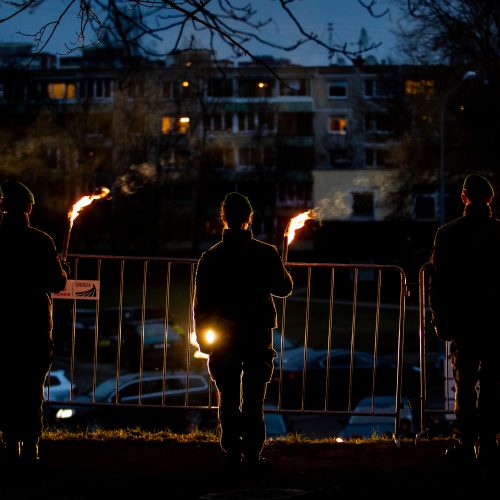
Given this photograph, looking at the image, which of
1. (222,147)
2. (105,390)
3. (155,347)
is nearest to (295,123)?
(222,147)

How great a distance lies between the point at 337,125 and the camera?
70.4 metres

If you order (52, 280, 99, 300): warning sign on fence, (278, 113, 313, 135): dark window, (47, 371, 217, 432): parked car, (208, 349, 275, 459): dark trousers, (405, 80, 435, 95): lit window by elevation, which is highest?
(278, 113, 313, 135): dark window

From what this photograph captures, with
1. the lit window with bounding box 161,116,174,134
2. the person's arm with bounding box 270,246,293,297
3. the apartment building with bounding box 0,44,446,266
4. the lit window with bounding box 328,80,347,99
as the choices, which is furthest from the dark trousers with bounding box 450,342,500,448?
the lit window with bounding box 328,80,347,99

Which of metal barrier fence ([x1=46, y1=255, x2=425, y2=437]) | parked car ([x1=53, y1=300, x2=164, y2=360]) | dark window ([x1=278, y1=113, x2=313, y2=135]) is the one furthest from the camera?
dark window ([x1=278, y1=113, x2=313, y2=135])

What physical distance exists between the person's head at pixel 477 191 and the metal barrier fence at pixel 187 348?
71.2 inches

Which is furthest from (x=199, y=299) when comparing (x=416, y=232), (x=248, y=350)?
(x=416, y=232)

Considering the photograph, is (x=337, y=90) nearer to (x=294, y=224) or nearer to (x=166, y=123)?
(x=166, y=123)

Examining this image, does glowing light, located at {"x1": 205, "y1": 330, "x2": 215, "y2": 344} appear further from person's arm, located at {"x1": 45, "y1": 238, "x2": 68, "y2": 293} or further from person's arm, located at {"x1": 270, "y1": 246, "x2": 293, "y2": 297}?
person's arm, located at {"x1": 45, "y1": 238, "x2": 68, "y2": 293}

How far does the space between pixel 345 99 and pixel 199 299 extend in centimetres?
6671

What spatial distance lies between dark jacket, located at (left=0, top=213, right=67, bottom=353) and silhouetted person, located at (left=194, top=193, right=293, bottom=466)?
3.22ft

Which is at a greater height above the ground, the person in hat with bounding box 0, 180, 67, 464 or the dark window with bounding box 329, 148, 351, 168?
the dark window with bounding box 329, 148, 351, 168

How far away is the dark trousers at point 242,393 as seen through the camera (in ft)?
18.0

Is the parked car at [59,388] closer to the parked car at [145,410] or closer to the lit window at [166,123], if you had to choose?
the parked car at [145,410]

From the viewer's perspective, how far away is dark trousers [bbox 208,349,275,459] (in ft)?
18.0
